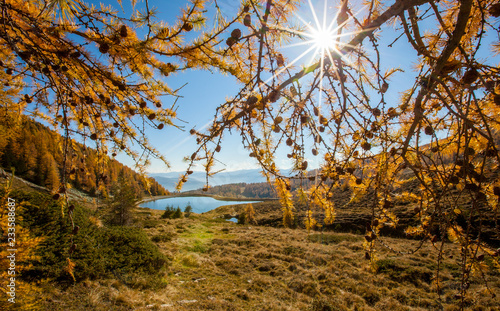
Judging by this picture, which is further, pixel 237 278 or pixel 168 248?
pixel 168 248

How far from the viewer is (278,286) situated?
850 centimetres

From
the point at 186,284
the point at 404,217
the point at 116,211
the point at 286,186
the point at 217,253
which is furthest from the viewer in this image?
the point at 404,217

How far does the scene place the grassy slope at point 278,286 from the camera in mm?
5367

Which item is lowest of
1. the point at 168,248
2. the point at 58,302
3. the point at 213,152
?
the point at 168,248

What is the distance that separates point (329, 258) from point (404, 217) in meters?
12.0

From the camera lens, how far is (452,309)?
6785 mm

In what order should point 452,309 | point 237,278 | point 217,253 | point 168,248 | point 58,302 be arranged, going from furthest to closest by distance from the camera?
point 217,253 → point 168,248 → point 237,278 → point 452,309 → point 58,302

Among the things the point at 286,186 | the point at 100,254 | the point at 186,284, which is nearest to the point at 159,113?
the point at 286,186

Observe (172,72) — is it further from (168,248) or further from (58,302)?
(168,248)

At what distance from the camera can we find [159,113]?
241 cm

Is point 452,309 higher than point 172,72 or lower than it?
lower

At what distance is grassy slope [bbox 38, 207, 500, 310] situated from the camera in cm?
537

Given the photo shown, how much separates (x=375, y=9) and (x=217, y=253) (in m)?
13.4

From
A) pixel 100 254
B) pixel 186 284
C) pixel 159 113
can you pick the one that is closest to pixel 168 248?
pixel 186 284
